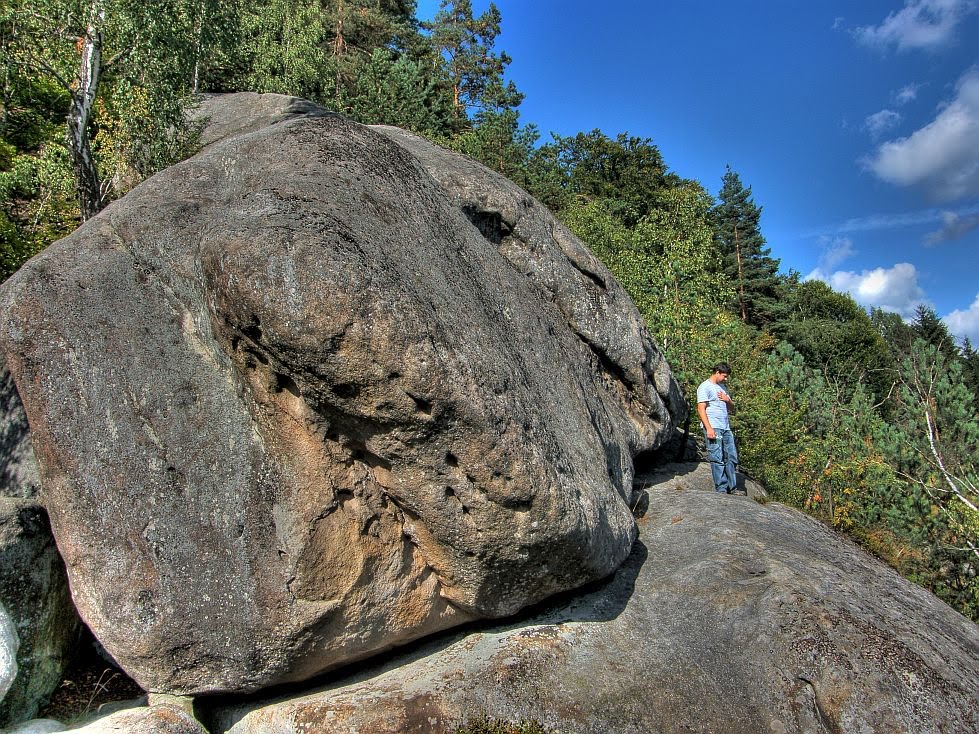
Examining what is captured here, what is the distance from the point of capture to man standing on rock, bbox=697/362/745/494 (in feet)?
30.1

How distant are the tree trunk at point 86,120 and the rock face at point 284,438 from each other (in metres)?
7.26

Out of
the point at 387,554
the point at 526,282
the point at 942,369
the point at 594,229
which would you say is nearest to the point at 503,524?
the point at 387,554

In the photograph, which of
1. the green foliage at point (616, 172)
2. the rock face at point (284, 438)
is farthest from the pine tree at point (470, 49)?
the rock face at point (284, 438)

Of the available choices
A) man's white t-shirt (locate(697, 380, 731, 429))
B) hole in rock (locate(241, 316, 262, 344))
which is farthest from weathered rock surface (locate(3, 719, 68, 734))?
man's white t-shirt (locate(697, 380, 731, 429))

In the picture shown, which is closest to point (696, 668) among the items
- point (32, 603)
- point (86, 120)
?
point (32, 603)

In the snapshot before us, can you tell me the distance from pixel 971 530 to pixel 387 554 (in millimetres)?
11379

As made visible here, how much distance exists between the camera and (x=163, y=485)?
15.9ft

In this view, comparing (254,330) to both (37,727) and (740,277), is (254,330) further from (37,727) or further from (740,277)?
(740,277)

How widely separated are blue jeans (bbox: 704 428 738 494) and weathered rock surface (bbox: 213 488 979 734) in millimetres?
2986

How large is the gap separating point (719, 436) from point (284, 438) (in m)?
6.28

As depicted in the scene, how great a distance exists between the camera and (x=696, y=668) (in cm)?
508

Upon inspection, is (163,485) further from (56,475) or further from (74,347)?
(74,347)

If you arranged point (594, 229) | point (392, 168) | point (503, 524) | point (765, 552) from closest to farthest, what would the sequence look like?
point (503, 524) < point (392, 168) < point (765, 552) < point (594, 229)

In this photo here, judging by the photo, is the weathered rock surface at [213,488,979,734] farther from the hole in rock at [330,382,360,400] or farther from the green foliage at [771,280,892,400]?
the green foliage at [771,280,892,400]
